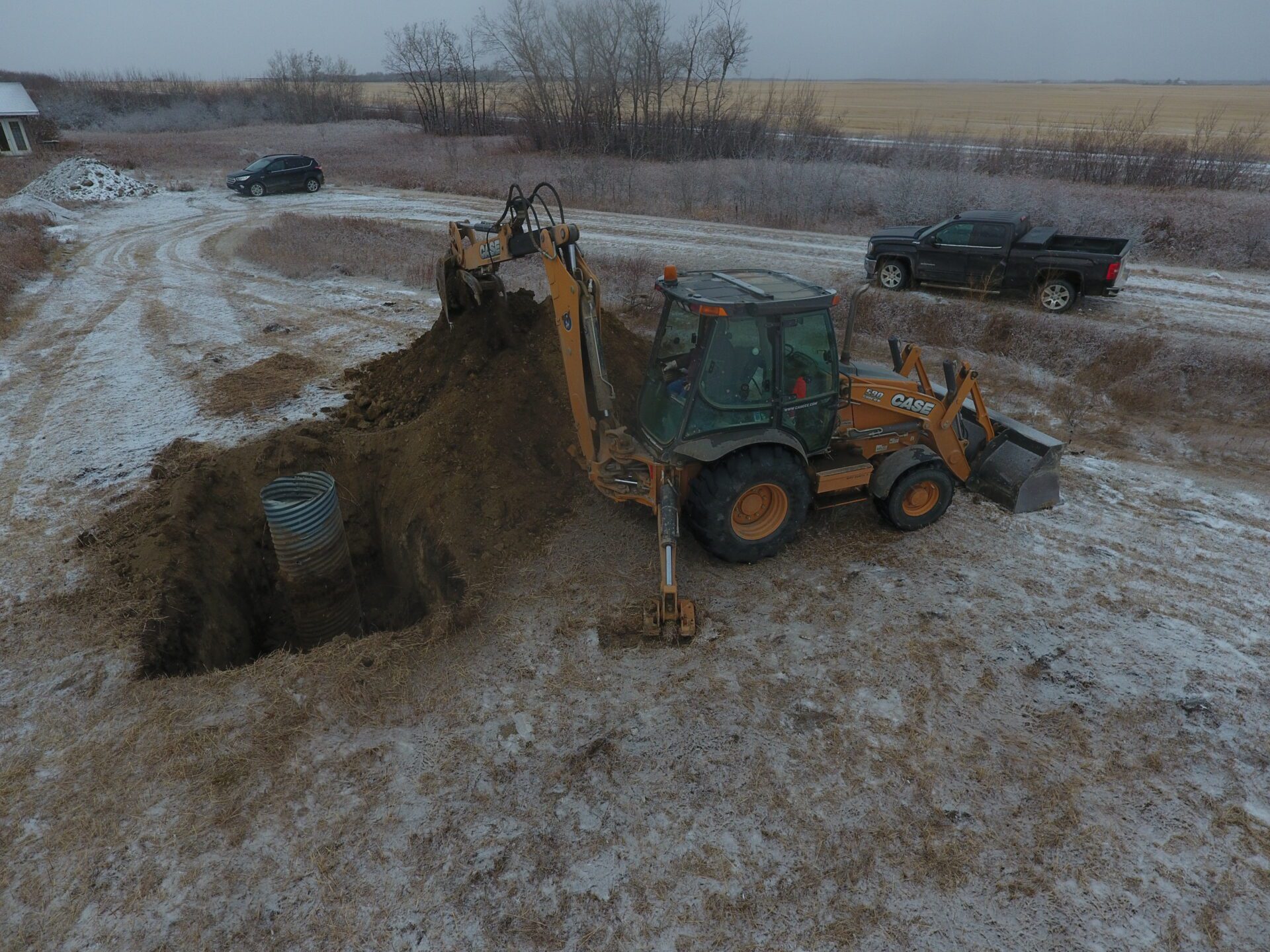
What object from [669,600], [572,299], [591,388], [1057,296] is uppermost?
[572,299]

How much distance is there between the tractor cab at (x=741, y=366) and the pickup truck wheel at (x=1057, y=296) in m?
9.84

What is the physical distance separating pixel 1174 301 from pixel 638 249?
11887 millimetres

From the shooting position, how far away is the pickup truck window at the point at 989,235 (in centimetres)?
1375

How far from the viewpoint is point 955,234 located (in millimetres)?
14117

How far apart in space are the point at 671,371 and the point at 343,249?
15.2 meters

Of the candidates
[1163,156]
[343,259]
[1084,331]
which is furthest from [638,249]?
[1163,156]

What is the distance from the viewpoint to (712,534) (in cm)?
609

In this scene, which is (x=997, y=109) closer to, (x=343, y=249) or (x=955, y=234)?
(x=955, y=234)

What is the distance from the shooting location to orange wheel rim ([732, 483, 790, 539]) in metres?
6.16

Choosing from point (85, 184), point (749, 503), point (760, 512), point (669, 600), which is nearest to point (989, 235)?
point (760, 512)

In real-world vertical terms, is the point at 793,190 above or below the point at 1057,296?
above

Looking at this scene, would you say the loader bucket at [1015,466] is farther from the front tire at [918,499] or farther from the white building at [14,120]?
the white building at [14,120]

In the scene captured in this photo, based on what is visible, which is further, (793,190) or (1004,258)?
(793,190)

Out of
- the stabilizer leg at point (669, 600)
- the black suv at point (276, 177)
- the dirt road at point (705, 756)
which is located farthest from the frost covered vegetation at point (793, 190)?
the stabilizer leg at point (669, 600)
